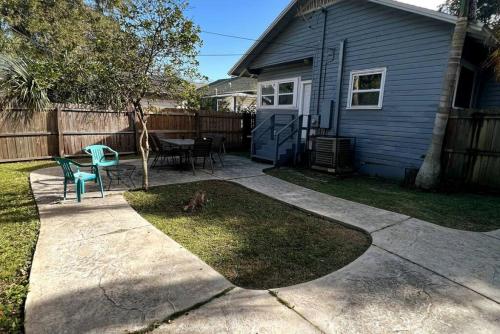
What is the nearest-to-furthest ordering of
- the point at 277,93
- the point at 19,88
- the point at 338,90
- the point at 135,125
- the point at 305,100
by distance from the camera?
1. the point at 19,88
2. the point at 338,90
3. the point at 305,100
4. the point at 135,125
5. the point at 277,93

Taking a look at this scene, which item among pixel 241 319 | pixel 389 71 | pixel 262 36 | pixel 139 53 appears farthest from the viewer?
pixel 262 36

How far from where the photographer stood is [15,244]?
328 centimetres

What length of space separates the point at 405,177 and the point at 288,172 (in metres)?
3.04

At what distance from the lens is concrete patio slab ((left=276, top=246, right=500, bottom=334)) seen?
2.10 m

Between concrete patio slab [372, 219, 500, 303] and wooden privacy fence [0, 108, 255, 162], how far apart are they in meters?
9.33

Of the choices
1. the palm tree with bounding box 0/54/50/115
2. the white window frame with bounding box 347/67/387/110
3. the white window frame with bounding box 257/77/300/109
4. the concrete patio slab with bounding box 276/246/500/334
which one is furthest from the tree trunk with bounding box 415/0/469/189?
the palm tree with bounding box 0/54/50/115

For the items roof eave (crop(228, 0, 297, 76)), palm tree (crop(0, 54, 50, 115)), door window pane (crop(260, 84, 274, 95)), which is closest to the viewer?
palm tree (crop(0, 54, 50, 115))

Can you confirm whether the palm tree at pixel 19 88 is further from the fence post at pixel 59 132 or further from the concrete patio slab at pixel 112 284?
the concrete patio slab at pixel 112 284

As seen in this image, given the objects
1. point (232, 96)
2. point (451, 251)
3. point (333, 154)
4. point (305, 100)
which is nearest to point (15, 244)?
point (451, 251)

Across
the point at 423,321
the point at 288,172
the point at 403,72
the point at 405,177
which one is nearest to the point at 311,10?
the point at 403,72

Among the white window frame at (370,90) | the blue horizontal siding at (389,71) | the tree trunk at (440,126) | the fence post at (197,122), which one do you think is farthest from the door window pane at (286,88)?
the tree trunk at (440,126)

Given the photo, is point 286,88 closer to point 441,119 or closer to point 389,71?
point 389,71

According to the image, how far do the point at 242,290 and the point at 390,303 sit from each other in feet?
4.24

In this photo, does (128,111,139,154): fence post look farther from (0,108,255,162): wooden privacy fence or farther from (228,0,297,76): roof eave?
(228,0,297,76): roof eave
